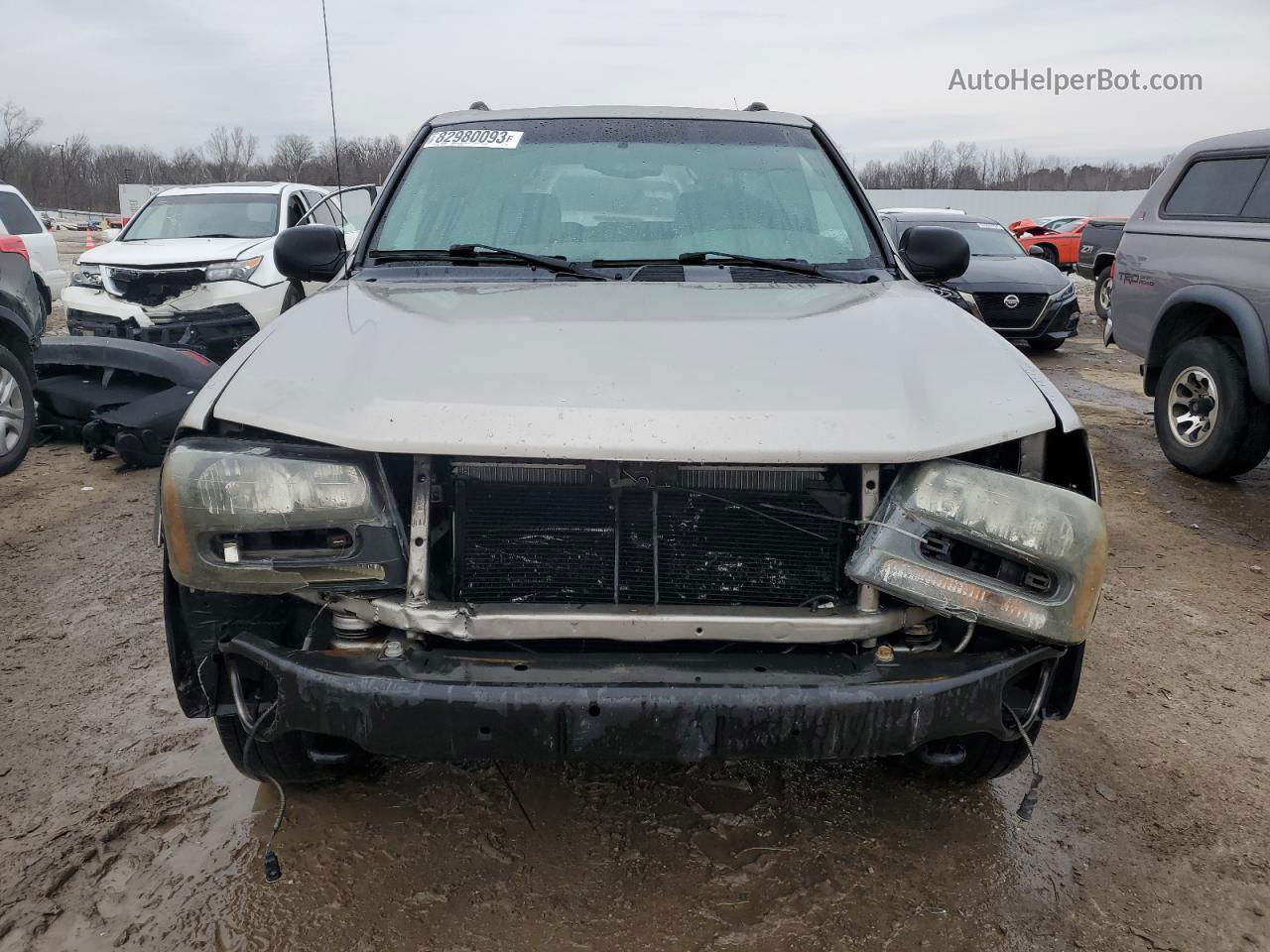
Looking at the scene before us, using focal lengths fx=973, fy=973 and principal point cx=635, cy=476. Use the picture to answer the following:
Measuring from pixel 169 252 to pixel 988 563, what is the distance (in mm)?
8689

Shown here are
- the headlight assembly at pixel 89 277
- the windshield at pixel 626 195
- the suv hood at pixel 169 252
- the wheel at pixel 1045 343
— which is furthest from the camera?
the wheel at pixel 1045 343

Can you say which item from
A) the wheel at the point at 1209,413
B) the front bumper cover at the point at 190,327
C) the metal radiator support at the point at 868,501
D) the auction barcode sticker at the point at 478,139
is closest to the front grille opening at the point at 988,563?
the metal radiator support at the point at 868,501

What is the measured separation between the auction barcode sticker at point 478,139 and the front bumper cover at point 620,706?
2.05 meters

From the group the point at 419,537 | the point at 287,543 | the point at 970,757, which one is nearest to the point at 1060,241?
the point at 970,757

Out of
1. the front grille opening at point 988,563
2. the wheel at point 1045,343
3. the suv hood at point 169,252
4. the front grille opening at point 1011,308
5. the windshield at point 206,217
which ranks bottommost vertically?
the wheel at point 1045,343

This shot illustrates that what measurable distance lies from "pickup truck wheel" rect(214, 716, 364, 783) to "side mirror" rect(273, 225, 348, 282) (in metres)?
1.56

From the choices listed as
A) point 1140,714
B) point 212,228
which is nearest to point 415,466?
point 1140,714

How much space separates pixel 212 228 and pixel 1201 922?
9.86 meters

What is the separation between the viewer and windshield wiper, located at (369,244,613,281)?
294cm

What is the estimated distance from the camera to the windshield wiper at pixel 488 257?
294 centimetres

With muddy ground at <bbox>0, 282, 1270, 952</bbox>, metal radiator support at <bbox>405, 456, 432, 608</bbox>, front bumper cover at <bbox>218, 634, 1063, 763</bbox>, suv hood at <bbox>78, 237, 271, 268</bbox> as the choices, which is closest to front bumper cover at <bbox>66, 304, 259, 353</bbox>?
suv hood at <bbox>78, 237, 271, 268</bbox>

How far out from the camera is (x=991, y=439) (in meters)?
2.04

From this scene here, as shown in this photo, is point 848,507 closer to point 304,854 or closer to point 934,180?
point 304,854

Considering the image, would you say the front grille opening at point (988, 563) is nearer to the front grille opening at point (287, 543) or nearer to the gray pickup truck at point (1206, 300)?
the front grille opening at point (287, 543)
